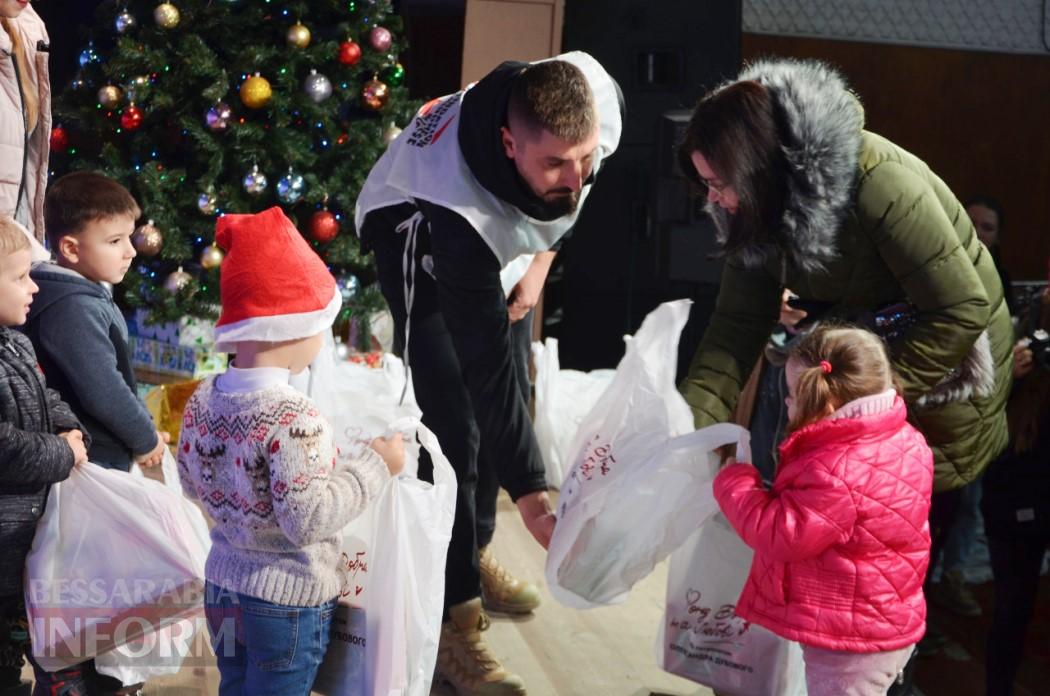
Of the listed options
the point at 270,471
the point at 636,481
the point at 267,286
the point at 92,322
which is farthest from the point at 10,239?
the point at 636,481

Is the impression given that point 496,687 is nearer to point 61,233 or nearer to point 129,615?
point 129,615

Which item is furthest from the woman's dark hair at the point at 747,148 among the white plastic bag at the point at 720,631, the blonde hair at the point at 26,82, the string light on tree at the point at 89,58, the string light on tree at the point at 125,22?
the string light on tree at the point at 89,58

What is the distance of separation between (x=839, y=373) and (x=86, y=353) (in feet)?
4.35

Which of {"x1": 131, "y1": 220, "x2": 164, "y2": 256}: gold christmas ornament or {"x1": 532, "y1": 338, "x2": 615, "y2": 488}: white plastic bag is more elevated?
{"x1": 131, "y1": 220, "x2": 164, "y2": 256}: gold christmas ornament

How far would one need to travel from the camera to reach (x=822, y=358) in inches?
70.6

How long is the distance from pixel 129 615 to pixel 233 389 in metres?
0.57

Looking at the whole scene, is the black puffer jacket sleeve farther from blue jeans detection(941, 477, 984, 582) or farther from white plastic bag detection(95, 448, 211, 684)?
blue jeans detection(941, 477, 984, 582)

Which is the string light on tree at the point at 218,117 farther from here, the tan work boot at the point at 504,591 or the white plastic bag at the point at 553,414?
the tan work boot at the point at 504,591

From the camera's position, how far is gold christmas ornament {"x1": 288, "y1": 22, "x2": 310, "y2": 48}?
412 centimetres

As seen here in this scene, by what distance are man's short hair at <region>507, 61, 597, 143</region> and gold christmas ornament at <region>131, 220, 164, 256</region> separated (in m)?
2.46

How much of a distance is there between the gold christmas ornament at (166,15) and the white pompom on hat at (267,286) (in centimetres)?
263

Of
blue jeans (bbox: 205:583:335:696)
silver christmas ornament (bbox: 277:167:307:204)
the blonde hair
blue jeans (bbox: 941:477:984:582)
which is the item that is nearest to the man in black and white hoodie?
blue jeans (bbox: 205:583:335:696)

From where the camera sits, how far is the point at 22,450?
1778mm

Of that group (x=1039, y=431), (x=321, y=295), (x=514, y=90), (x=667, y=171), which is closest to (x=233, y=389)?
(x=321, y=295)
